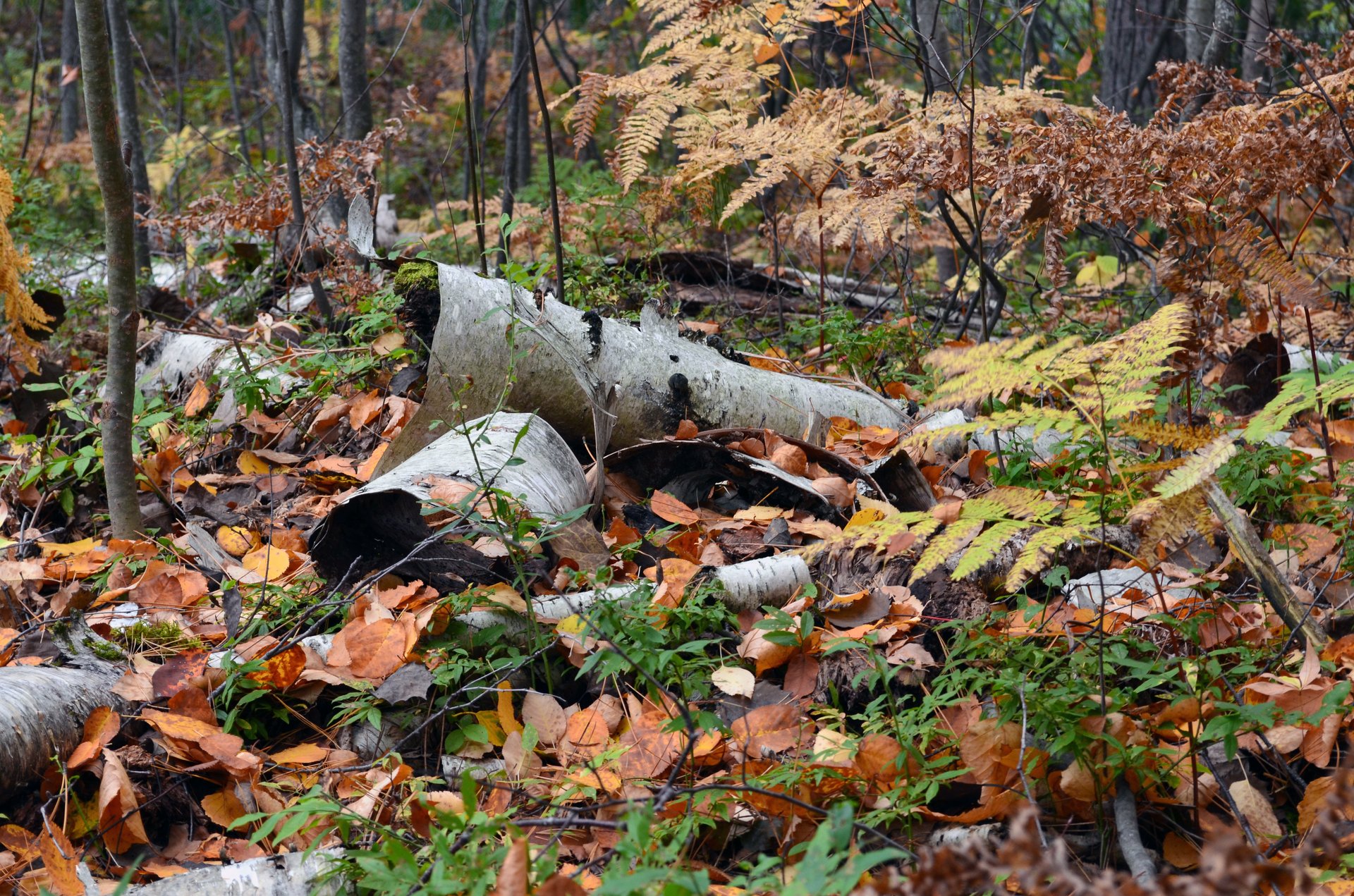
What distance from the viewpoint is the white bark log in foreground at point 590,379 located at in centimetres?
334

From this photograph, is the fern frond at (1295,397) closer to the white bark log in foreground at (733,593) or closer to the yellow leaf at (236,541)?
the white bark log in foreground at (733,593)

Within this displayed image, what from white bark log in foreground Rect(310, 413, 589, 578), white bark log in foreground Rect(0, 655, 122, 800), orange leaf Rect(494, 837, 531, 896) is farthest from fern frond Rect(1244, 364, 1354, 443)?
white bark log in foreground Rect(0, 655, 122, 800)

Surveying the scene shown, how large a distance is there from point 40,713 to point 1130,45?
8260 mm

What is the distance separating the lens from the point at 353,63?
5953 millimetres

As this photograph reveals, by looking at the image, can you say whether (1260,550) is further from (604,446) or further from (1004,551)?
(604,446)

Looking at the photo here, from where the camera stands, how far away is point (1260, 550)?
1977 mm

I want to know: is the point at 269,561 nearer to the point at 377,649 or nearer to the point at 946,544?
the point at 377,649

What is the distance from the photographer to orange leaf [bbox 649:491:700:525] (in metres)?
3.12

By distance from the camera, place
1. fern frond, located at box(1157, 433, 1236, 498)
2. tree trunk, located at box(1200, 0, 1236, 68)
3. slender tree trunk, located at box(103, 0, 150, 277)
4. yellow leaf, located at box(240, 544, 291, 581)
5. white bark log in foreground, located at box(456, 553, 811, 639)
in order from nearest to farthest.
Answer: fern frond, located at box(1157, 433, 1236, 498), white bark log in foreground, located at box(456, 553, 811, 639), yellow leaf, located at box(240, 544, 291, 581), tree trunk, located at box(1200, 0, 1236, 68), slender tree trunk, located at box(103, 0, 150, 277)

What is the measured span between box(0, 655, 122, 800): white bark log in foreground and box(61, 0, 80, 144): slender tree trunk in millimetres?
6977

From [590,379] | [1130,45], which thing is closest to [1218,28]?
[1130,45]

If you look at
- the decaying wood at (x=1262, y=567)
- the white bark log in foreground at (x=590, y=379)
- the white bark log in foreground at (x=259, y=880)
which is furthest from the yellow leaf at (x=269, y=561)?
the decaying wood at (x=1262, y=567)

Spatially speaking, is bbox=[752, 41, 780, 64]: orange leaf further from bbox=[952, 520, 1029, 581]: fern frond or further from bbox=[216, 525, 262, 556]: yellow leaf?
bbox=[952, 520, 1029, 581]: fern frond

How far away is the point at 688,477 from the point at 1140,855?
1947mm
